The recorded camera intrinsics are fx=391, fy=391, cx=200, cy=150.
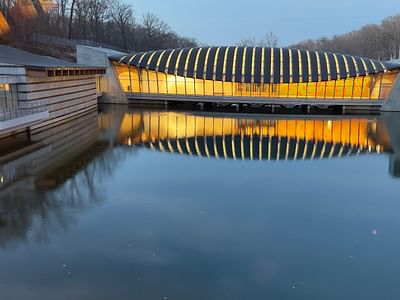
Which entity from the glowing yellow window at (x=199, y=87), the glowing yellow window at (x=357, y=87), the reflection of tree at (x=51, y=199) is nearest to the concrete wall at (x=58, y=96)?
the reflection of tree at (x=51, y=199)

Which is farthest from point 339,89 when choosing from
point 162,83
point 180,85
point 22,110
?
point 22,110

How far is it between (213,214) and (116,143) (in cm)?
1125

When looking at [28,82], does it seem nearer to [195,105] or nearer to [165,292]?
[165,292]

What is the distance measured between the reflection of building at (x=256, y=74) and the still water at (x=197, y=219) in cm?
1707

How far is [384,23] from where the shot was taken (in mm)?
97250

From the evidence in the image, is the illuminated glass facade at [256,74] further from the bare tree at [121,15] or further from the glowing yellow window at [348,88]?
the bare tree at [121,15]

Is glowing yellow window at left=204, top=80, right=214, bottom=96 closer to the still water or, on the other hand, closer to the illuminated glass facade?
the illuminated glass facade

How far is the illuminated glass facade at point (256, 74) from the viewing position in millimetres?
37719

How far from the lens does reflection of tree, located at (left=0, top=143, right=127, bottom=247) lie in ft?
32.8

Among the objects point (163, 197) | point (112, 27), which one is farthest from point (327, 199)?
point (112, 27)

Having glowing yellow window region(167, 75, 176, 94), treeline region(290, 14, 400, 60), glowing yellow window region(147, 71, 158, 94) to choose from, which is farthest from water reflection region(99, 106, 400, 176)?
treeline region(290, 14, 400, 60)

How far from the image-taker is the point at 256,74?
38.5m

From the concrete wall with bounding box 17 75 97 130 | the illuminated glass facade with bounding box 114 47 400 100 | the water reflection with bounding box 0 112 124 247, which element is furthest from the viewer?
the illuminated glass facade with bounding box 114 47 400 100

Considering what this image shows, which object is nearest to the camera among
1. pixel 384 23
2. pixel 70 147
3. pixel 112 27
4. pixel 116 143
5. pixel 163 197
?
A: pixel 163 197
